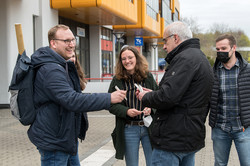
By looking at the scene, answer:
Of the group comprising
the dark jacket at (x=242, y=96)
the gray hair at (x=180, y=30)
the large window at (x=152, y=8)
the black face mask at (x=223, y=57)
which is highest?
the large window at (x=152, y=8)

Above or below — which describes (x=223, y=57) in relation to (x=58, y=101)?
above

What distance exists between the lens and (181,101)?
2773 millimetres

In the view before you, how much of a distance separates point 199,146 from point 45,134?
1256mm

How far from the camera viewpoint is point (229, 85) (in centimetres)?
375

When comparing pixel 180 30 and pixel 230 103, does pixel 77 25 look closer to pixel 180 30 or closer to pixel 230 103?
pixel 230 103

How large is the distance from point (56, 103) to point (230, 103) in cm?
191

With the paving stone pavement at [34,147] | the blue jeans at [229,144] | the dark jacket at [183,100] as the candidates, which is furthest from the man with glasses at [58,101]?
the paving stone pavement at [34,147]

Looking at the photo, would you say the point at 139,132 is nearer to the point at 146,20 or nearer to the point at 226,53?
the point at 226,53

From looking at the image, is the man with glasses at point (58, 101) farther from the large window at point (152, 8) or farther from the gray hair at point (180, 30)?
the large window at point (152, 8)

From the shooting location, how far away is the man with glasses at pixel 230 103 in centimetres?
368

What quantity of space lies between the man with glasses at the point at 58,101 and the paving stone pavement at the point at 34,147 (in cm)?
301

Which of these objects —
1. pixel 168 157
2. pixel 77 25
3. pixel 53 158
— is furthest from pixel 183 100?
pixel 77 25

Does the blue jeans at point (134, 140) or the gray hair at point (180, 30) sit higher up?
the gray hair at point (180, 30)

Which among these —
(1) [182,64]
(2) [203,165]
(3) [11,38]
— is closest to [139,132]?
(1) [182,64]
